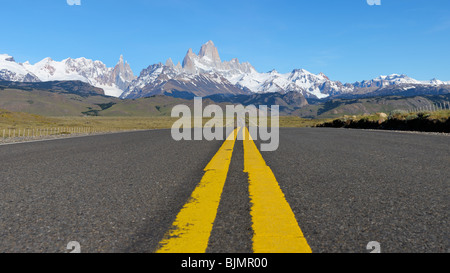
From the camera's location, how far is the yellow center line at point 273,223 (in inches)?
76.3

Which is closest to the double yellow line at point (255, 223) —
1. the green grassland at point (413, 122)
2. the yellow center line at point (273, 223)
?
the yellow center line at point (273, 223)

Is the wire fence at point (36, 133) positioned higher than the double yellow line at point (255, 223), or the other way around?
the double yellow line at point (255, 223)

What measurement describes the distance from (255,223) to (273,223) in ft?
0.43

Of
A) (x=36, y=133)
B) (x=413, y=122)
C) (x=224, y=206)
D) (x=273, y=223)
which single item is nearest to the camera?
(x=273, y=223)

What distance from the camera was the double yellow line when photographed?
195cm

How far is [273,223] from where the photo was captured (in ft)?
7.75

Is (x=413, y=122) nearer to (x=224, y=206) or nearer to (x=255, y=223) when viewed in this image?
(x=224, y=206)

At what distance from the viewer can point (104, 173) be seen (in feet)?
15.7

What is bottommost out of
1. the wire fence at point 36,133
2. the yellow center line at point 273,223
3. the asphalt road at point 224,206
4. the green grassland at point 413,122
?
the wire fence at point 36,133

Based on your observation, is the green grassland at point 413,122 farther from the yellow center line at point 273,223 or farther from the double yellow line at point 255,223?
the double yellow line at point 255,223

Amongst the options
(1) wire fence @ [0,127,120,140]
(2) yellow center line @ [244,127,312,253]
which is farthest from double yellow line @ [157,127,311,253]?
(1) wire fence @ [0,127,120,140]

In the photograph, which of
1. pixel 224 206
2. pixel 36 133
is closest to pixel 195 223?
pixel 224 206
